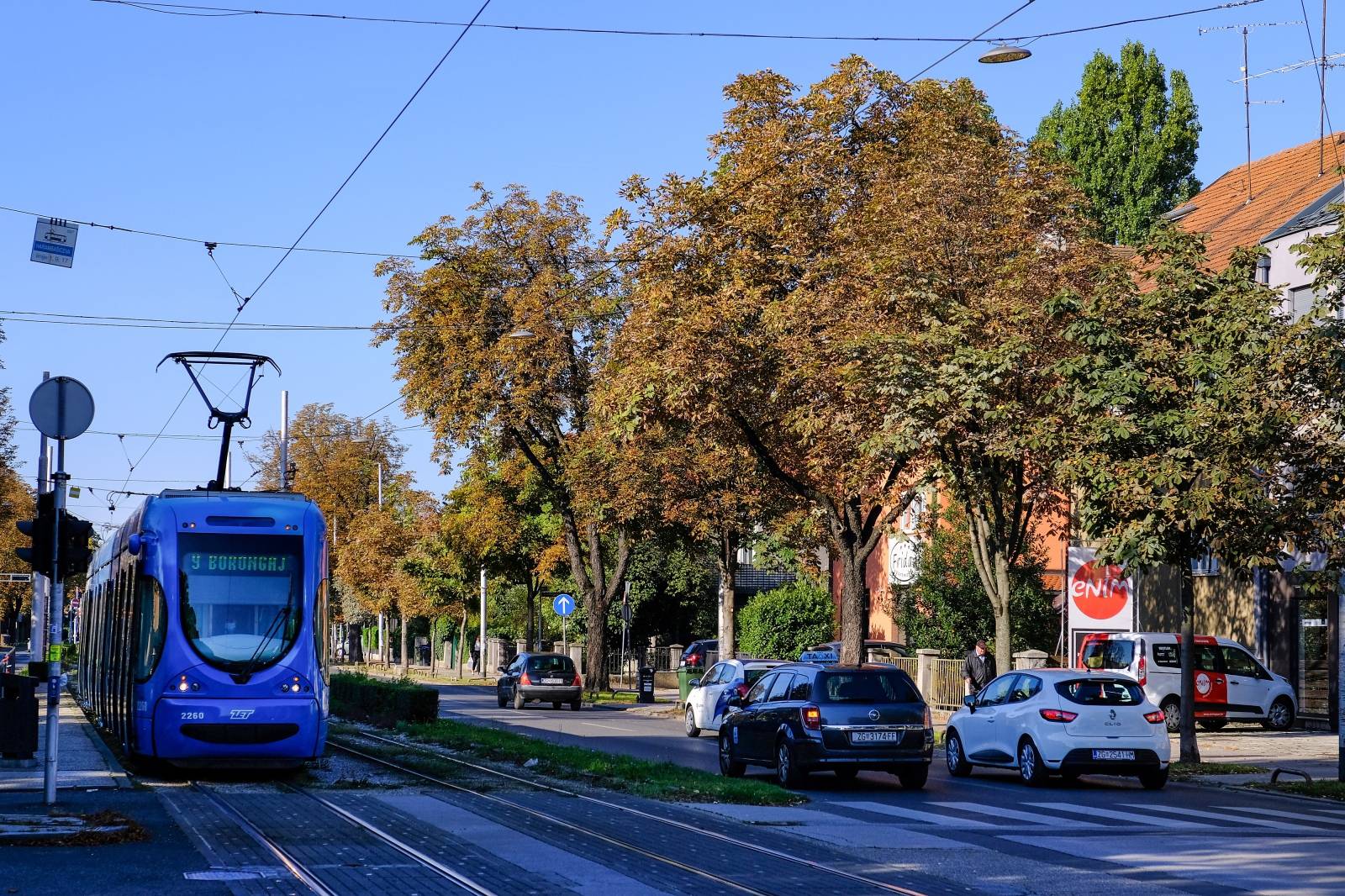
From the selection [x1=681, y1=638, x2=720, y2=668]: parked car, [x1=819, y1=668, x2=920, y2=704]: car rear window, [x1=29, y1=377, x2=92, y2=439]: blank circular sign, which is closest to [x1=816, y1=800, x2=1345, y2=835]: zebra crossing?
[x1=819, y1=668, x2=920, y2=704]: car rear window

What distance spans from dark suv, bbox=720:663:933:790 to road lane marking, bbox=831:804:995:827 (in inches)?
68.1

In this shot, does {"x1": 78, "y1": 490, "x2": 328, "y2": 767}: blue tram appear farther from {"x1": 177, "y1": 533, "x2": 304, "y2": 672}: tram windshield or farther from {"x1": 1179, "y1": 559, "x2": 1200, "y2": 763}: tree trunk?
{"x1": 1179, "y1": 559, "x2": 1200, "y2": 763}: tree trunk

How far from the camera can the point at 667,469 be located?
41156 mm

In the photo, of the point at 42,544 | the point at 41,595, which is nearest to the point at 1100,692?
the point at 42,544

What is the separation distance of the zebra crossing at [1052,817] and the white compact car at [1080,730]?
6.27 feet

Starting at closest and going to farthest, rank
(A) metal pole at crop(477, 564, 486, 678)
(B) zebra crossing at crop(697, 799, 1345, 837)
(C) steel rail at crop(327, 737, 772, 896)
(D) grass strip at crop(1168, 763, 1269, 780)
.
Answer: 1. (C) steel rail at crop(327, 737, 772, 896)
2. (B) zebra crossing at crop(697, 799, 1345, 837)
3. (D) grass strip at crop(1168, 763, 1269, 780)
4. (A) metal pole at crop(477, 564, 486, 678)

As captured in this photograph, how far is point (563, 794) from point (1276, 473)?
33.4 ft

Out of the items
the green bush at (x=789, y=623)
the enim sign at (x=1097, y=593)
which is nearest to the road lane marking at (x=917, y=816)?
the enim sign at (x=1097, y=593)

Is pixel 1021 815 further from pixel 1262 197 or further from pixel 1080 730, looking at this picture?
pixel 1262 197

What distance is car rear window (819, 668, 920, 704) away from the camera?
19.7 metres

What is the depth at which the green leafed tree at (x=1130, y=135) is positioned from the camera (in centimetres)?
6544

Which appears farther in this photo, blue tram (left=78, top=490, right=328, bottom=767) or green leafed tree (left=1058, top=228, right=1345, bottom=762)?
green leafed tree (left=1058, top=228, right=1345, bottom=762)

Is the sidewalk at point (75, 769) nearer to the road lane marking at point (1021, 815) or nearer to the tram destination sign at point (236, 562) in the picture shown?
the tram destination sign at point (236, 562)

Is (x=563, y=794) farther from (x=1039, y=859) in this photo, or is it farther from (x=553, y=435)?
(x=553, y=435)
